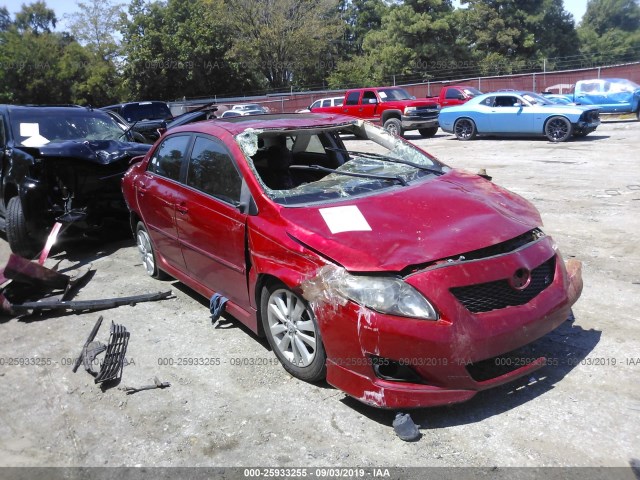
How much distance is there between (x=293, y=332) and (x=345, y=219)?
31.8 inches

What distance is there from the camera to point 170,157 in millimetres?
5316

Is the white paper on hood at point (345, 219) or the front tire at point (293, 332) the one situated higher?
the white paper on hood at point (345, 219)

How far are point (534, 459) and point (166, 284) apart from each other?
4144mm

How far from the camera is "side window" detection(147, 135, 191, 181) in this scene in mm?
5109

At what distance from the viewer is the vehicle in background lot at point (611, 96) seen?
20.8 metres

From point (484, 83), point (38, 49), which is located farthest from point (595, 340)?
point (38, 49)

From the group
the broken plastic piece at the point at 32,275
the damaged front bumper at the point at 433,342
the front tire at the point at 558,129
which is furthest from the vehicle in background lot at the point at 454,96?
the damaged front bumper at the point at 433,342

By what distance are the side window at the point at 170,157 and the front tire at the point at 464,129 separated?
14946 millimetres

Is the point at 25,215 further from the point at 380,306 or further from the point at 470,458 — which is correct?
the point at 470,458

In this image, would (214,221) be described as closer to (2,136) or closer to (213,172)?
(213,172)

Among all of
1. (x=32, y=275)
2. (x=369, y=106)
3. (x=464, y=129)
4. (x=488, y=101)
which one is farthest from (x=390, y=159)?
(x=369, y=106)

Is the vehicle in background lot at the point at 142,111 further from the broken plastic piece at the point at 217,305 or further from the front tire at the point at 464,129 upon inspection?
the broken plastic piece at the point at 217,305

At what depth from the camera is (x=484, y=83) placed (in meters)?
32.1

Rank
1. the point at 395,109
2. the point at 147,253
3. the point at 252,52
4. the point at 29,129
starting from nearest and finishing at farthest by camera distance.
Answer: the point at 147,253 → the point at 29,129 → the point at 395,109 → the point at 252,52
